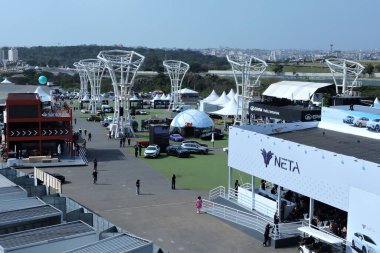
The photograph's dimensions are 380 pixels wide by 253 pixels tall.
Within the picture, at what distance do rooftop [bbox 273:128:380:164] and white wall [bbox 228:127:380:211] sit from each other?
5.28ft

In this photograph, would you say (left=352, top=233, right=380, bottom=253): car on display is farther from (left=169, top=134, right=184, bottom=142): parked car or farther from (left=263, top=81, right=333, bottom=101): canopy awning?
(left=263, top=81, right=333, bottom=101): canopy awning

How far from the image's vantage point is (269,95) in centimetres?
6662

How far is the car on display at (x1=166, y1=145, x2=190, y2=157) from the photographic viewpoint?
43094 mm

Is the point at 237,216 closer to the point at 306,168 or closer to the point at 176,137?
the point at 306,168

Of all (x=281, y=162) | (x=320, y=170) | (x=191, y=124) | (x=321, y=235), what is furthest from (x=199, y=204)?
(x=191, y=124)

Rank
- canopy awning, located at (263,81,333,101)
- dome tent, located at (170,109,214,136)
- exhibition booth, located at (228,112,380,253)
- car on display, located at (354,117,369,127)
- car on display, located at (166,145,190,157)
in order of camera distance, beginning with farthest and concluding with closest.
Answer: canopy awning, located at (263,81,333,101) < dome tent, located at (170,109,214,136) < car on display, located at (166,145,190,157) < car on display, located at (354,117,369,127) < exhibition booth, located at (228,112,380,253)

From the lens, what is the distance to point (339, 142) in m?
26.7

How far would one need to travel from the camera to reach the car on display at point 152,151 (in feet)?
139

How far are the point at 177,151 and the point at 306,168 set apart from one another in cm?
2089

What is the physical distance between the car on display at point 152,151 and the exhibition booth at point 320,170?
14.4m

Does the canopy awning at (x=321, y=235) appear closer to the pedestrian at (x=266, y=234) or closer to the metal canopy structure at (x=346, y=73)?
the pedestrian at (x=266, y=234)

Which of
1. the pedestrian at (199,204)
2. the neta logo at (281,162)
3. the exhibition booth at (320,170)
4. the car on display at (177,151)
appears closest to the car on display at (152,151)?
the car on display at (177,151)

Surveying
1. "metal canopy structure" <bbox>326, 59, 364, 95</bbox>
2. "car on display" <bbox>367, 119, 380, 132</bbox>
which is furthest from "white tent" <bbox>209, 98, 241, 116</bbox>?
"car on display" <bbox>367, 119, 380, 132</bbox>

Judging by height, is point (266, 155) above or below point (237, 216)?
above
